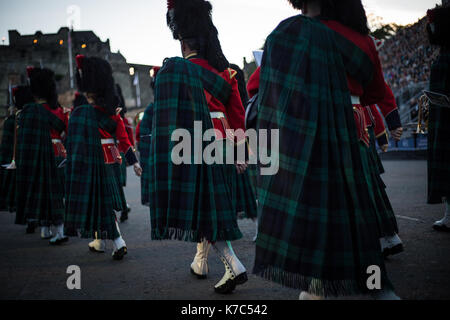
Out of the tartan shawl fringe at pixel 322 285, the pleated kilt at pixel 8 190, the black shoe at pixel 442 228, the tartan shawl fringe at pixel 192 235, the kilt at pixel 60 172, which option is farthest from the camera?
the pleated kilt at pixel 8 190

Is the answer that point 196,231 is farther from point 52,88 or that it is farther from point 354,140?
point 52,88

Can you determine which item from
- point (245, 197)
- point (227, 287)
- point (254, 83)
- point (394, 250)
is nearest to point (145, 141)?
point (245, 197)

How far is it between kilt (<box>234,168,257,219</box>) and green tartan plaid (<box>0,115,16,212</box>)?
11.8ft

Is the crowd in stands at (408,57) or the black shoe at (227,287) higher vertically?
the crowd in stands at (408,57)

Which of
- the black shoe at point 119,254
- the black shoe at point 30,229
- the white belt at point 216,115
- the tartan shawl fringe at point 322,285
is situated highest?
the white belt at point 216,115

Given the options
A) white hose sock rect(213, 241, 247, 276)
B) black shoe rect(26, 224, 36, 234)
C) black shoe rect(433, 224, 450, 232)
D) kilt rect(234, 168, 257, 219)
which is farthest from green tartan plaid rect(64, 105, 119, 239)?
black shoe rect(433, 224, 450, 232)

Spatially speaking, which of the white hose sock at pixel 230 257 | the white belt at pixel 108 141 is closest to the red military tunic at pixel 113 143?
the white belt at pixel 108 141

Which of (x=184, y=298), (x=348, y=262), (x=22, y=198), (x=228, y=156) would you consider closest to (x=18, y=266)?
(x=22, y=198)

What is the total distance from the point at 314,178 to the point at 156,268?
219 centimetres

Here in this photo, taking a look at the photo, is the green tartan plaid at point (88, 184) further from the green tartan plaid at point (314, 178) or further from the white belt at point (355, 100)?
the white belt at point (355, 100)

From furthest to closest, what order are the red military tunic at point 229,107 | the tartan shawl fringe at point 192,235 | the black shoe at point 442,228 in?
1. the black shoe at point 442,228
2. the red military tunic at point 229,107
3. the tartan shawl fringe at point 192,235

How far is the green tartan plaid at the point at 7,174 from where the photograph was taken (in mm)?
6457

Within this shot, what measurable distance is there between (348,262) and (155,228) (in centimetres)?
147

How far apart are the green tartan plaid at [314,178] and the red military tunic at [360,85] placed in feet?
0.29
